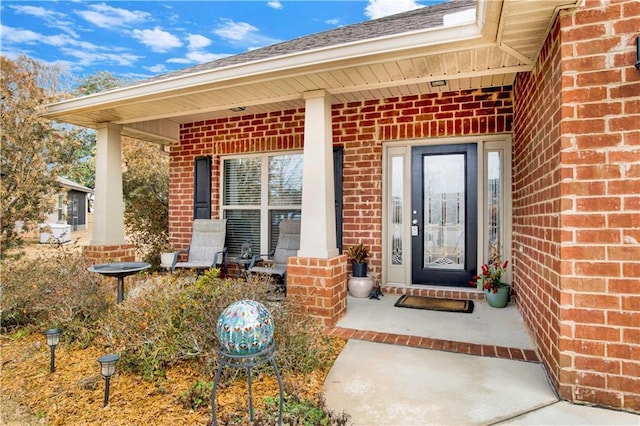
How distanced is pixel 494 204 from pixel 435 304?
150 cm

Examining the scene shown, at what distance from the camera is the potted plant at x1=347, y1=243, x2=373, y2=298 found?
184 inches

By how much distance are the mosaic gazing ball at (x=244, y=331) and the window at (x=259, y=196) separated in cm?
361

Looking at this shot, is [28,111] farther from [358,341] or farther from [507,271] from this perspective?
[507,271]

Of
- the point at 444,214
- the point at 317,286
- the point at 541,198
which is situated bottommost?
the point at 317,286

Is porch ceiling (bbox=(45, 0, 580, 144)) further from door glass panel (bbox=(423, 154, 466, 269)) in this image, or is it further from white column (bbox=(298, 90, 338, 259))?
door glass panel (bbox=(423, 154, 466, 269))

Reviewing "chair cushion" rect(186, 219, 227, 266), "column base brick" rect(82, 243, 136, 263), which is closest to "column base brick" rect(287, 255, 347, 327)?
"chair cushion" rect(186, 219, 227, 266)

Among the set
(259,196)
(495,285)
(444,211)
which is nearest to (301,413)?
(495,285)

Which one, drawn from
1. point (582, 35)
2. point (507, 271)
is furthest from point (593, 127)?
point (507, 271)

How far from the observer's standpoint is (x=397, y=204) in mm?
4910

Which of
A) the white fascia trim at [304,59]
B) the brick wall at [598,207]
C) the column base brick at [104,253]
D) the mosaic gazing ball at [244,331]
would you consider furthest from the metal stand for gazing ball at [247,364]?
the column base brick at [104,253]

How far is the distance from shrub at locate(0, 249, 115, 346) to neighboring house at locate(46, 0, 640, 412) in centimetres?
97

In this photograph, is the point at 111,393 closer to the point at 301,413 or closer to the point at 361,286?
the point at 301,413

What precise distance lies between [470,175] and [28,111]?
6871 mm

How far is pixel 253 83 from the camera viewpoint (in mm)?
3639
